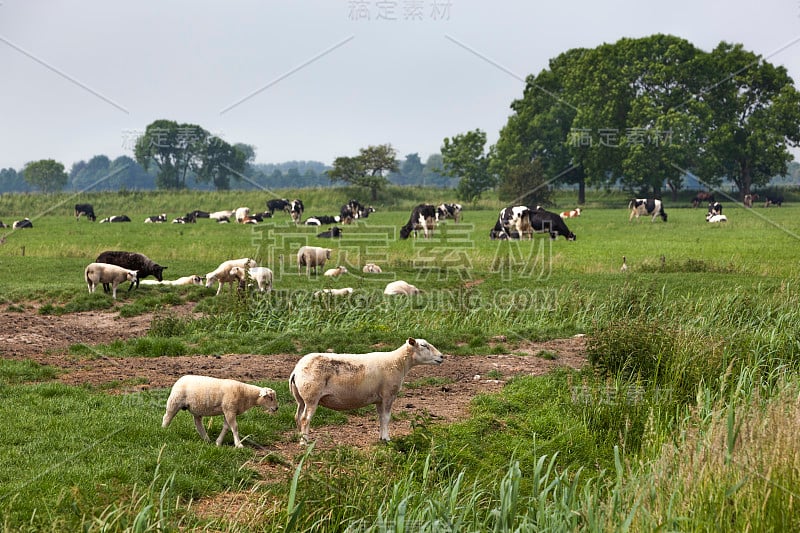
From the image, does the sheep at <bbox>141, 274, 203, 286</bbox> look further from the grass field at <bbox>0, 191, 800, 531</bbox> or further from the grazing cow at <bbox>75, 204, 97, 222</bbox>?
the grazing cow at <bbox>75, 204, 97, 222</bbox>

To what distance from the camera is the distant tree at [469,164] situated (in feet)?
246

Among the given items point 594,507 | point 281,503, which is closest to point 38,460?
point 281,503

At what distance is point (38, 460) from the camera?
7.39 metres

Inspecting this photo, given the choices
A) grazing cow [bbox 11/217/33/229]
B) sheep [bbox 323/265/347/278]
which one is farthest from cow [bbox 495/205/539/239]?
grazing cow [bbox 11/217/33/229]

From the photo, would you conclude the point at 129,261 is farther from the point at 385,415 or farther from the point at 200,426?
the point at 385,415

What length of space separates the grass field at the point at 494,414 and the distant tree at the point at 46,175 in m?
111

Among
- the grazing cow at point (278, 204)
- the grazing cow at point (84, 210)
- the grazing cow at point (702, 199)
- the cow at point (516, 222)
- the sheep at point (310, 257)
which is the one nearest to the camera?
the sheep at point (310, 257)

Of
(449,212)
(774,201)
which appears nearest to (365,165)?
(449,212)

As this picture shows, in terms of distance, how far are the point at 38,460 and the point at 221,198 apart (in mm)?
61652

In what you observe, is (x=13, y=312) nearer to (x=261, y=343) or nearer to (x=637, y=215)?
(x=261, y=343)

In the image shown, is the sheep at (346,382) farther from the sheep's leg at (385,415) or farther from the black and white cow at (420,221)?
the black and white cow at (420,221)

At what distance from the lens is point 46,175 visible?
123938mm

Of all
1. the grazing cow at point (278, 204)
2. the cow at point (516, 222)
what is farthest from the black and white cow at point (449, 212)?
the grazing cow at point (278, 204)

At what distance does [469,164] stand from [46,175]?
3383 inches
